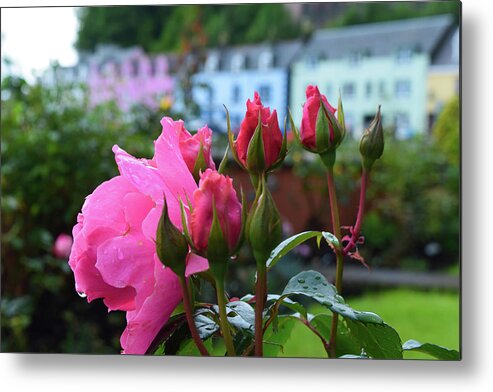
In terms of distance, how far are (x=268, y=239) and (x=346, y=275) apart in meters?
2.20

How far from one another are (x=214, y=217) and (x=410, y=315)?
2.12 metres

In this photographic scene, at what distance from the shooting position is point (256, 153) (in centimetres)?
43

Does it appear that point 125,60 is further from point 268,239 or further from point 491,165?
point 268,239

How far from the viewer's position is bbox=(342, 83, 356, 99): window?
2.54 meters

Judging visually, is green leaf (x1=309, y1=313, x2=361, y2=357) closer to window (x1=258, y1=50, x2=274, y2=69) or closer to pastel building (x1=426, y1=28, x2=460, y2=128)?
pastel building (x1=426, y1=28, x2=460, y2=128)

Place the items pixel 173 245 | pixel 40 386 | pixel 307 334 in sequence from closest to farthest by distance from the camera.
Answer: pixel 173 245 → pixel 40 386 → pixel 307 334

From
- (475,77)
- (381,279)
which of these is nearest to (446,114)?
(381,279)

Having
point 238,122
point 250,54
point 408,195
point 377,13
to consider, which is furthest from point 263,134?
point 408,195

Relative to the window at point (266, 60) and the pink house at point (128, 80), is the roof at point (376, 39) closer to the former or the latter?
the window at point (266, 60)

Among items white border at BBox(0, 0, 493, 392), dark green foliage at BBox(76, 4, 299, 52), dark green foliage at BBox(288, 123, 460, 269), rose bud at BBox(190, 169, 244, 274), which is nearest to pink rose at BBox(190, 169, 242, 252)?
rose bud at BBox(190, 169, 244, 274)

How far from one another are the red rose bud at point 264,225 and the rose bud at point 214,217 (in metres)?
0.01

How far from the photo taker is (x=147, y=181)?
0.40 meters

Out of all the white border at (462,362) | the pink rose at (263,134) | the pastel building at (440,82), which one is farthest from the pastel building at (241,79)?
the pink rose at (263,134)

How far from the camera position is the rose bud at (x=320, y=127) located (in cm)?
46
